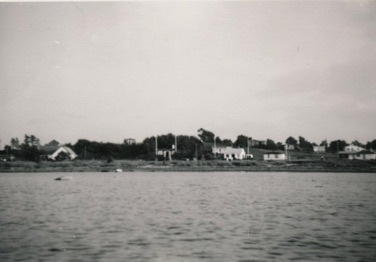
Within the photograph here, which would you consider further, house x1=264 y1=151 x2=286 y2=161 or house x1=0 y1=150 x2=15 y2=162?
house x1=264 y1=151 x2=286 y2=161

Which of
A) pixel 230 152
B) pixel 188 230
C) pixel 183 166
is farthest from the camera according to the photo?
pixel 230 152

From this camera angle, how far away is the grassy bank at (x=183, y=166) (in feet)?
254

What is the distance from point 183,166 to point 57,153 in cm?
3311

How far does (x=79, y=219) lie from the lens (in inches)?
850

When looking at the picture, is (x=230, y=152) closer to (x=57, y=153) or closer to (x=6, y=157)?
(x=57, y=153)

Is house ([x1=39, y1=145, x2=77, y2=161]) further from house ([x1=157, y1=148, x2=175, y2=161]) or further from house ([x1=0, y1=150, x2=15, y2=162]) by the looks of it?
house ([x1=157, y1=148, x2=175, y2=161])

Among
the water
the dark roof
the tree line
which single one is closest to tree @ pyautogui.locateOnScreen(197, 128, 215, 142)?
the tree line

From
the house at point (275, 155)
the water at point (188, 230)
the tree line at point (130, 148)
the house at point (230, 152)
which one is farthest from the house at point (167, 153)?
the water at point (188, 230)

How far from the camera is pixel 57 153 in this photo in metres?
98.2

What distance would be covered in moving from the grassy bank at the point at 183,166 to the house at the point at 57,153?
24.3ft

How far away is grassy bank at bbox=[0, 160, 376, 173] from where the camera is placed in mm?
77438

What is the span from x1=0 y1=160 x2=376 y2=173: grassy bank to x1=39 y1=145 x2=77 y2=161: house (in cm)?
742

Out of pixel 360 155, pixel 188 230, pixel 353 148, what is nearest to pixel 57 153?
pixel 353 148

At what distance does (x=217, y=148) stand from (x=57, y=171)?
38645 mm
